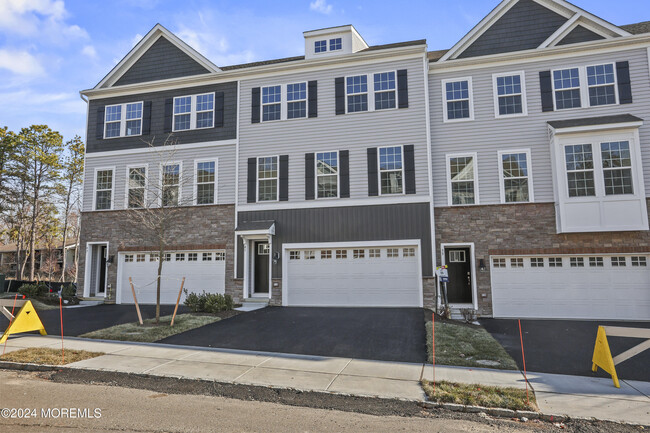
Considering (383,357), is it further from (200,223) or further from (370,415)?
(200,223)

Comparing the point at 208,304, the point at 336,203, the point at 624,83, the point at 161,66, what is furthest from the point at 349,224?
the point at 161,66

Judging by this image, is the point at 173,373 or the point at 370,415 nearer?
the point at 370,415

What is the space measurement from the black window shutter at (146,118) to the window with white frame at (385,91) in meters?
10.2

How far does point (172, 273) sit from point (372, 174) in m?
9.39

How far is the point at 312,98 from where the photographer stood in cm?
1720

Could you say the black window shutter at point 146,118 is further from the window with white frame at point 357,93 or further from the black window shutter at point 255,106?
the window with white frame at point 357,93

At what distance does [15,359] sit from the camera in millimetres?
8523

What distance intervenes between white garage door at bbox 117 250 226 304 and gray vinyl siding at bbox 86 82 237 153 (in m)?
4.93

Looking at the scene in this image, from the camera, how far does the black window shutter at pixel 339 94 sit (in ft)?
55.4

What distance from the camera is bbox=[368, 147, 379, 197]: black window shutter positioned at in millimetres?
16109

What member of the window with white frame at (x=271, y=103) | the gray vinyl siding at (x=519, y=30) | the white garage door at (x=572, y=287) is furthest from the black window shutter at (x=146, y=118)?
the white garage door at (x=572, y=287)

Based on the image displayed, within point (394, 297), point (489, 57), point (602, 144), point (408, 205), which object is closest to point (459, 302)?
point (394, 297)

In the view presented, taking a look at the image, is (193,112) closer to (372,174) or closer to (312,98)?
(312,98)

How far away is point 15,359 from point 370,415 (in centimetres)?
743
